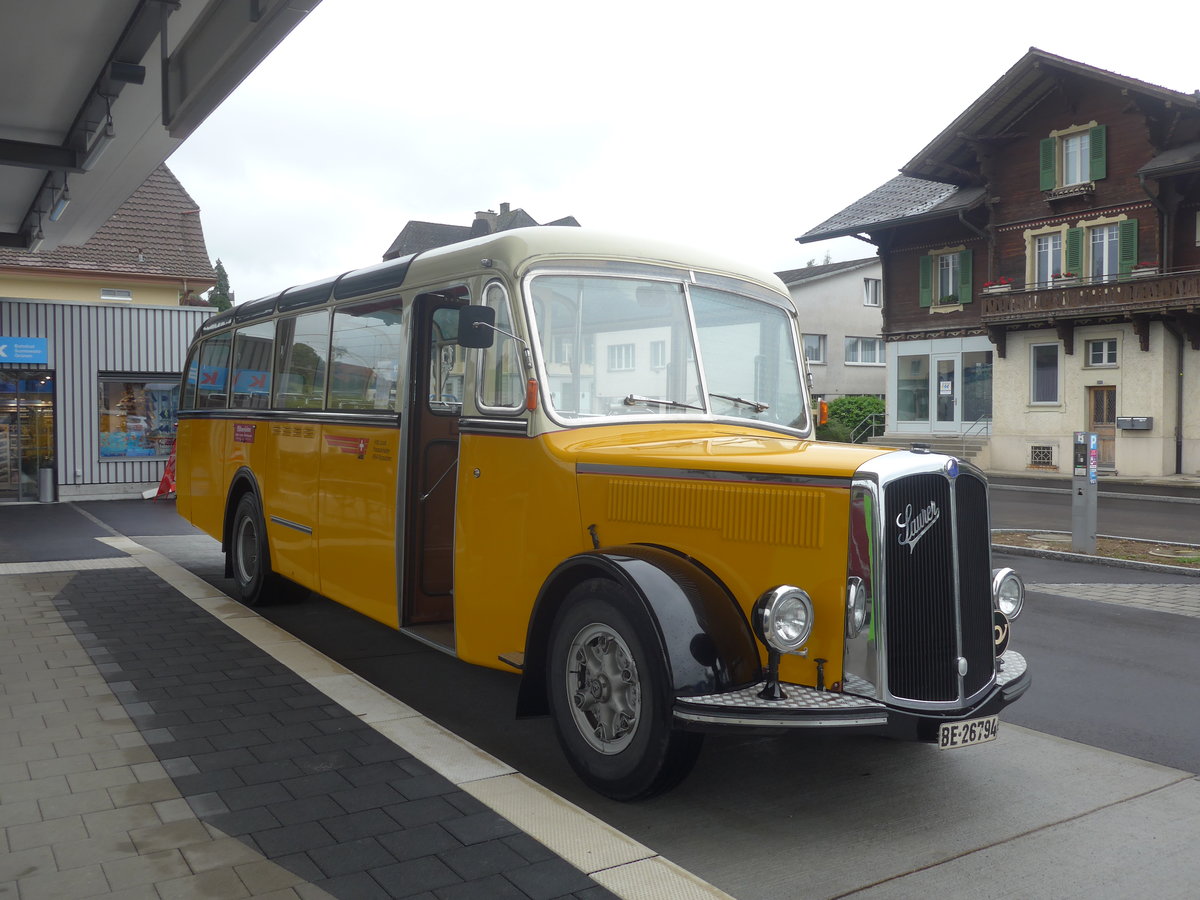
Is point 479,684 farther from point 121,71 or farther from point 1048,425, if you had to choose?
point 1048,425

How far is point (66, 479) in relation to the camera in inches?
841

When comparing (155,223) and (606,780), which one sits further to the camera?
(155,223)

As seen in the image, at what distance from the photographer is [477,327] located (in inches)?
202

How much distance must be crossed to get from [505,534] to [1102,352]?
2790cm

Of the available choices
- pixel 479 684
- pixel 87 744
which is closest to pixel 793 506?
pixel 479 684

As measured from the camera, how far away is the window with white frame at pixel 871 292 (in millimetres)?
46344

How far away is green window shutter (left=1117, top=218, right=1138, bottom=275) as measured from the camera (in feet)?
91.2

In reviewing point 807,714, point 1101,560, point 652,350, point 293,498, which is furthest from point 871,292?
point 807,714

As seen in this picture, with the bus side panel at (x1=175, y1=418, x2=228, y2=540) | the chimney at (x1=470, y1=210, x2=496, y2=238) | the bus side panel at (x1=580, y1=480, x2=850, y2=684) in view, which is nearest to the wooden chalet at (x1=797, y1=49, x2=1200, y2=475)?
the chimney at (x1=470, y1=210, x2=496, y2=238)

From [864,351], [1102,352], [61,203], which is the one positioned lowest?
[1102,352]

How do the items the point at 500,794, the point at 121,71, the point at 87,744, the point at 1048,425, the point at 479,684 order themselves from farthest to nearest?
the point at 1048,425, the point at 121,71, the point at 479,684, the point at 87,744, the point at 500,794

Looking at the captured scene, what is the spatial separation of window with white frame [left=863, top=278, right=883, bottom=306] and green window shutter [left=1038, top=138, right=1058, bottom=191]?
15.9 meters

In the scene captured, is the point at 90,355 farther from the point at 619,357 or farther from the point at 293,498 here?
the point at 619,357

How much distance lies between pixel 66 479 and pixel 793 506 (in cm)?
2096
